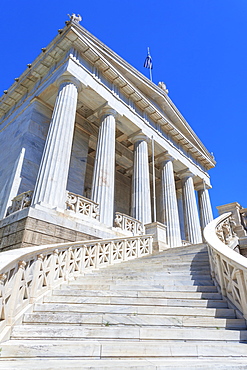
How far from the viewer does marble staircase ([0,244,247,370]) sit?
10.6ft

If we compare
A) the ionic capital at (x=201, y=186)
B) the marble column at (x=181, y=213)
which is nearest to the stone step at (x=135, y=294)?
the marble column at (x=181, y=213)

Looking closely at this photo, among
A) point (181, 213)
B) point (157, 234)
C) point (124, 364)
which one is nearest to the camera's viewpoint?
point (124, 364)

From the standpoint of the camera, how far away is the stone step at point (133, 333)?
3.86m

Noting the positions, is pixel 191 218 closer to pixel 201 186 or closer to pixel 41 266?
pixel 201 186

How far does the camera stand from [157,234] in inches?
583

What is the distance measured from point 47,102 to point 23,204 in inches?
332

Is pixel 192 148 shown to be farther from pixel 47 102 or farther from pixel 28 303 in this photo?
pixel 28 303

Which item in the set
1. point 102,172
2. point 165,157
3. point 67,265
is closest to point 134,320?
point 67,265

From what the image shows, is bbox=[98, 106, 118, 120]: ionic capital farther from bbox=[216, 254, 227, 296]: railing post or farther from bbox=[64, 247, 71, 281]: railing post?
bbox=[216, 254, 227, 296]: railing post

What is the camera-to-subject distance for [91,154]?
24.1 meters

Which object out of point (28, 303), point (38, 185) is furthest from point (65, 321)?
point (38, 185)

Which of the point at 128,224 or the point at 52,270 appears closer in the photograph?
the point at 52,270

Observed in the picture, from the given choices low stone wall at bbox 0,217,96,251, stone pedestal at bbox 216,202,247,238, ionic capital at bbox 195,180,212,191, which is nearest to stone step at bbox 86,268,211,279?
low stone wall at bbox 0,217,96,251

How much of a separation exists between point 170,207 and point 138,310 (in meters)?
15.1
